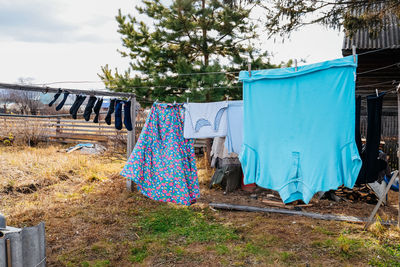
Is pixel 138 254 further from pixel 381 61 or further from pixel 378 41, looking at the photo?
pixel 381 61

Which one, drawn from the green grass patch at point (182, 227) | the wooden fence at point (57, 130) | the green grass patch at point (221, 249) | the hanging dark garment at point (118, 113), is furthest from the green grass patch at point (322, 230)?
the wooden fence at point (57, 130)

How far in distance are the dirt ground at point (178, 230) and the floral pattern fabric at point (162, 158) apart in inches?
24.8

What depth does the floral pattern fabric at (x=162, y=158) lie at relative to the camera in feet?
14.6

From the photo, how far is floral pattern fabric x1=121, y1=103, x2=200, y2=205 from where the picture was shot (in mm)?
4457

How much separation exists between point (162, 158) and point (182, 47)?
15.0 feet

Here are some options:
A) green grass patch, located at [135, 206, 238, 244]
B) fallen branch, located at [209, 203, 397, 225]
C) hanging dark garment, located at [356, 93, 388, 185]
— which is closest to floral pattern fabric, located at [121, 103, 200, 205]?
green grass patch, located at [135, 206, 238, 244]

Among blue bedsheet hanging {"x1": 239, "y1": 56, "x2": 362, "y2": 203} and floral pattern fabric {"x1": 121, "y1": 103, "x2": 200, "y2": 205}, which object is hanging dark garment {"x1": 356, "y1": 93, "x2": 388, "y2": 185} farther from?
floral pattern fabric {"x1": 121, "y1": 103, "x2": 200, "y2": 205}

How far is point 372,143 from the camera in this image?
140 inches

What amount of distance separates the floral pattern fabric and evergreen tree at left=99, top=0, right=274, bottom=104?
2.67 metres

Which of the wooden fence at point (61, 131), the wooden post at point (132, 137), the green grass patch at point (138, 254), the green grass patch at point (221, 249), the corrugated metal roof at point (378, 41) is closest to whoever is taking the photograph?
the green grass patch at point (138, 254)

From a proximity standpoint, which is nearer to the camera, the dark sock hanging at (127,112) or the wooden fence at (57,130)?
the dark sock hanging at (127,112)

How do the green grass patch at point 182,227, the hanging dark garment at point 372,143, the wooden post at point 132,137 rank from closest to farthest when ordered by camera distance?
the hanging dark garment at point 372,143
the green grass patch at point 182,227
the wooden post at point 132,137

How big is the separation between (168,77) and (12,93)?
1539cm

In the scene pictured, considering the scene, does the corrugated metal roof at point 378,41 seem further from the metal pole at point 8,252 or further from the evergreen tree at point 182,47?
the metal pole at point 8,252
